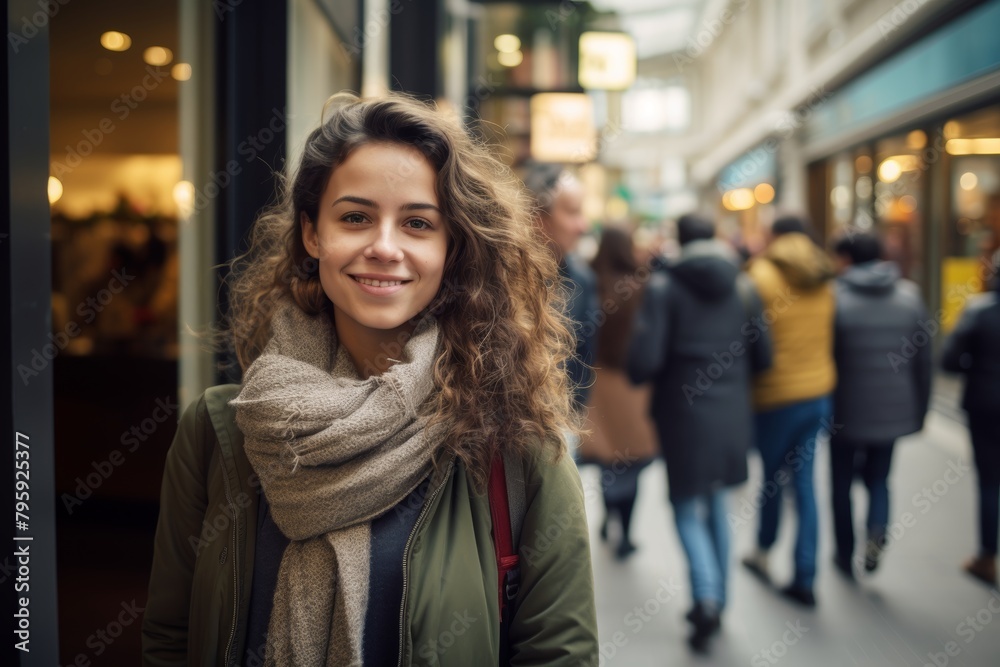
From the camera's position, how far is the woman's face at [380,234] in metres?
1.63

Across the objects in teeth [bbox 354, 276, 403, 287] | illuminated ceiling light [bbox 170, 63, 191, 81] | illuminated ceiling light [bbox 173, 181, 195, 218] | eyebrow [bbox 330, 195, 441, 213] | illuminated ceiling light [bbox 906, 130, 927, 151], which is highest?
illuminated ceiling light [bbox 906, 130, 927, 151]

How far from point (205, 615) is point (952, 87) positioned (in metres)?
9.31

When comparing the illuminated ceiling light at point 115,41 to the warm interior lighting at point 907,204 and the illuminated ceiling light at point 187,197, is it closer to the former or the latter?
the illuminated ceiling light at point 187,197

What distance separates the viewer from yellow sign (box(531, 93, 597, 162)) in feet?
34.4

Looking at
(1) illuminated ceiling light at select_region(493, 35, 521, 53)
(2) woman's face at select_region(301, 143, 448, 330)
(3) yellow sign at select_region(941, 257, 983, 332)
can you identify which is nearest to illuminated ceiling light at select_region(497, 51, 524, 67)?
(1) illuminated ceiling light at select_region(493, 35, 521, 53)

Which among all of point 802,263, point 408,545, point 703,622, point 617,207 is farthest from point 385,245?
point 617,207

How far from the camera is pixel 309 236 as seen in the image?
5.86ft

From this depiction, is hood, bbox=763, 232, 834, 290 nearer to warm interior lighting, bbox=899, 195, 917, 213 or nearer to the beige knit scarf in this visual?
the beige knit scarf

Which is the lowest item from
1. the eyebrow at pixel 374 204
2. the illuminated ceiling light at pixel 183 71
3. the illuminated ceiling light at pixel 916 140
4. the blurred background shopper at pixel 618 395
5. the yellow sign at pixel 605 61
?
the blurred background shopper at pixel 618 395

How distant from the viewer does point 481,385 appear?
1.68m

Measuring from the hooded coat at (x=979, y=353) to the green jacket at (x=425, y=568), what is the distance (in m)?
3.97

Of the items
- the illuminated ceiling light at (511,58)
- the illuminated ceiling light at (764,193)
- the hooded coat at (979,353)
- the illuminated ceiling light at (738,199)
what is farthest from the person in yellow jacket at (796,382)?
the illuminated ceiling light at (738,199)

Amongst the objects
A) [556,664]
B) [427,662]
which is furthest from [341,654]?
[556,664]

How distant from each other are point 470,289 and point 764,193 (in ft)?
68.3
